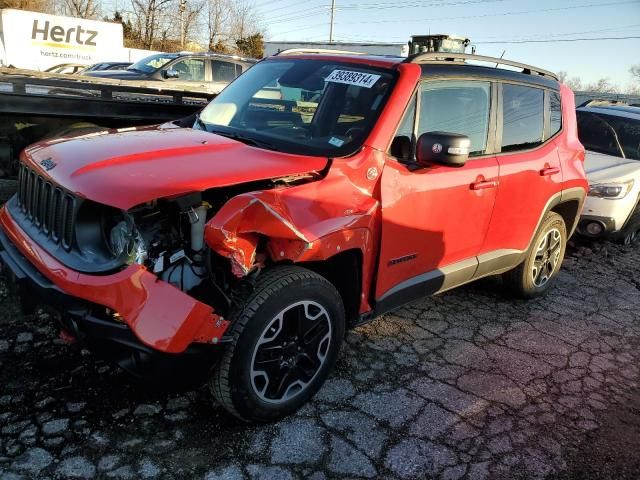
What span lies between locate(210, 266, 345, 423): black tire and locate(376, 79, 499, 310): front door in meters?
0.46

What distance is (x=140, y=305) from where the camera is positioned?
2.17 meters

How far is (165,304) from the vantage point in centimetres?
217

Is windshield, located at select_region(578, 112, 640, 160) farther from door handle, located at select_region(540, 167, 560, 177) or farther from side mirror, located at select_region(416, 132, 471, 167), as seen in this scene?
side mirror, located at select_region(416, 132, 471, 167)

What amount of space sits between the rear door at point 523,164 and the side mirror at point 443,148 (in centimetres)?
94

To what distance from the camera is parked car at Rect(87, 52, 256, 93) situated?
10500 mm

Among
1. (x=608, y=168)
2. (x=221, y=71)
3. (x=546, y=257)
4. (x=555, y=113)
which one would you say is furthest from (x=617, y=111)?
(x=221, y=71)

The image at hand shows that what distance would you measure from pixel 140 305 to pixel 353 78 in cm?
193

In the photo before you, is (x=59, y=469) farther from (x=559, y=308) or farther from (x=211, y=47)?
(x=211, y=47)

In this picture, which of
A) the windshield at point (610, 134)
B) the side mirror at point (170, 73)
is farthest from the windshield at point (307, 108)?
the side mirror at point (170, 73)

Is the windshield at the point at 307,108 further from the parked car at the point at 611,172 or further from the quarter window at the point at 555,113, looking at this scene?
the parked car at the point at 611,172

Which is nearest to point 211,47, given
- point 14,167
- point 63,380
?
point 14,167

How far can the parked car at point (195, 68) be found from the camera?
10500 mm

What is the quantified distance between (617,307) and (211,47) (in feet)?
152

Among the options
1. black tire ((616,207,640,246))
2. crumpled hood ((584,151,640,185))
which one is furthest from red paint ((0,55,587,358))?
black tire ((616,207,640,246))
